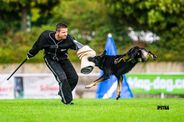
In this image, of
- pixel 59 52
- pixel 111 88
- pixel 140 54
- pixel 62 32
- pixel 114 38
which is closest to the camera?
pixel 62 32

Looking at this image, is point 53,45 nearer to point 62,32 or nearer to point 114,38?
point 62,32

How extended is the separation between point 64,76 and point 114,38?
69.6 ft

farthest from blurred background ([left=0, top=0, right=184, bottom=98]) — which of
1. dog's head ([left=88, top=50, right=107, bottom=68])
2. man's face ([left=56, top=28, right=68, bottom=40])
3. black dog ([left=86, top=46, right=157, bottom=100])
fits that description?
man's face ([left=56, top=28, right=68, bottom=40])

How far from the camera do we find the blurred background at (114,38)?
102ft

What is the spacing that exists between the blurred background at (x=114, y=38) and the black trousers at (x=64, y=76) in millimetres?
12862

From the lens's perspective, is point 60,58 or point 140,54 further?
point 140,54

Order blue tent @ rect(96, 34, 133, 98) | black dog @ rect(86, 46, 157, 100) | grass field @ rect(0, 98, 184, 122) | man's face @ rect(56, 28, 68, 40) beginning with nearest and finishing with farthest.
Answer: grass field @ rect(0, 98, 184, 122), man's face @ rect(56, 28, 68, 40), black dog @ rect(86, 46, 157, 100), blue tent @ rect(96, 34, 133, 98)

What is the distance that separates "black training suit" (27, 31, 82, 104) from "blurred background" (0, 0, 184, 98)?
42.5 feet

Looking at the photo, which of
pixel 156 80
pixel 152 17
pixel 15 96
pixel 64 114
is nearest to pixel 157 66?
pixel 152 17

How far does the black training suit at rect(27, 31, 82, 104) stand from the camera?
17.4 meters

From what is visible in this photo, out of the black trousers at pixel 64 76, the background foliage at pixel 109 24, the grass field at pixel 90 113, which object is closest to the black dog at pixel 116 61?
the black trousers at pixel 64 76

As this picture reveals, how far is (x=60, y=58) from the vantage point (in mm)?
→ 17703

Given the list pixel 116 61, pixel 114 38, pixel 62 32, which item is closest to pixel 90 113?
pixel 62 32

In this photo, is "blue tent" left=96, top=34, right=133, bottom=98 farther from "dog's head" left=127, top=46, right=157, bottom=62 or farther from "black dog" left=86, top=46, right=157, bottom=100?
"dog's head" left=127, top=46, right=157, bottom=62
